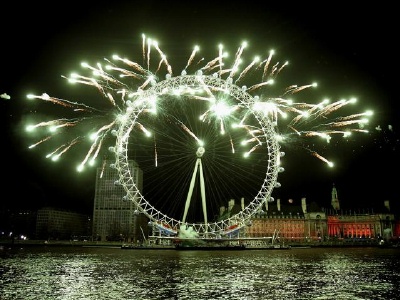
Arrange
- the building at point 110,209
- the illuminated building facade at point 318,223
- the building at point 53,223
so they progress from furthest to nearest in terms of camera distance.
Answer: the building at point 53,223 < the building at point 110,209 < the illuminated building facade at point 318,223

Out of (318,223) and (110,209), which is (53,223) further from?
(318,223)

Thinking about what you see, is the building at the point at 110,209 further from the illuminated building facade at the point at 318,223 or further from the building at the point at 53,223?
the illuminated building facade at the point at 318,223

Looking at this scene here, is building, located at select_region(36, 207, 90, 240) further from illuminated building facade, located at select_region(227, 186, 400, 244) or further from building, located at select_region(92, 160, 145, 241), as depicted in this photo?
illuminated building facade, located at select_region(227, 186, 400, 244)

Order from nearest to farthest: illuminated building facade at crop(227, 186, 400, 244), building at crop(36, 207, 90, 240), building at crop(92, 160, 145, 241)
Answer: illuminated building facade at crop(227, 186, 400, 244) → building at crop(92, 160, 145, 241) → building at crop(36, 207, 90, 240)

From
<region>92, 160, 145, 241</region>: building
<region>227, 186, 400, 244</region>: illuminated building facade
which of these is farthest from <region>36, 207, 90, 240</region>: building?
<region>227, 186, 400, 244</region>: illuminated building facade

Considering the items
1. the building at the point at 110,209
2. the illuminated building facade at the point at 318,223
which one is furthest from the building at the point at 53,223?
the illuminated building facade at the point at 318,223

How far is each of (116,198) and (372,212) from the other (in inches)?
4358

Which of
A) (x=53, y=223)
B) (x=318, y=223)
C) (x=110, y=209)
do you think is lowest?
(x=318, y=223)

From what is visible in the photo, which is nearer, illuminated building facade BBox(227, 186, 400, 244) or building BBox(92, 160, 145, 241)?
illuminated building facade BBox(227, 186, 400, 244)

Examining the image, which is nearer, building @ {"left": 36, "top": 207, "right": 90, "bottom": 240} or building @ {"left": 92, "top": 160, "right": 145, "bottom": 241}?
building @ {"left": 92, "top": 160, "right": 145, "bottom": 241}

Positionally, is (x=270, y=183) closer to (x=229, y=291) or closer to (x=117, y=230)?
(x=229, y=291)

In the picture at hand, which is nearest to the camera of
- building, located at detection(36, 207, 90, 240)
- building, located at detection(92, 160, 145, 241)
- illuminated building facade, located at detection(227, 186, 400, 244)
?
illuminated building facade, located at detection(227, 186, 400, 244)

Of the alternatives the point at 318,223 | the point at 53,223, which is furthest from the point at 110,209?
the point at 318,223

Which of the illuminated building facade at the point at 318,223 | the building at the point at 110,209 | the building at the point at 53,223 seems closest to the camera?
the illuminated building facade at the point at 318,223
